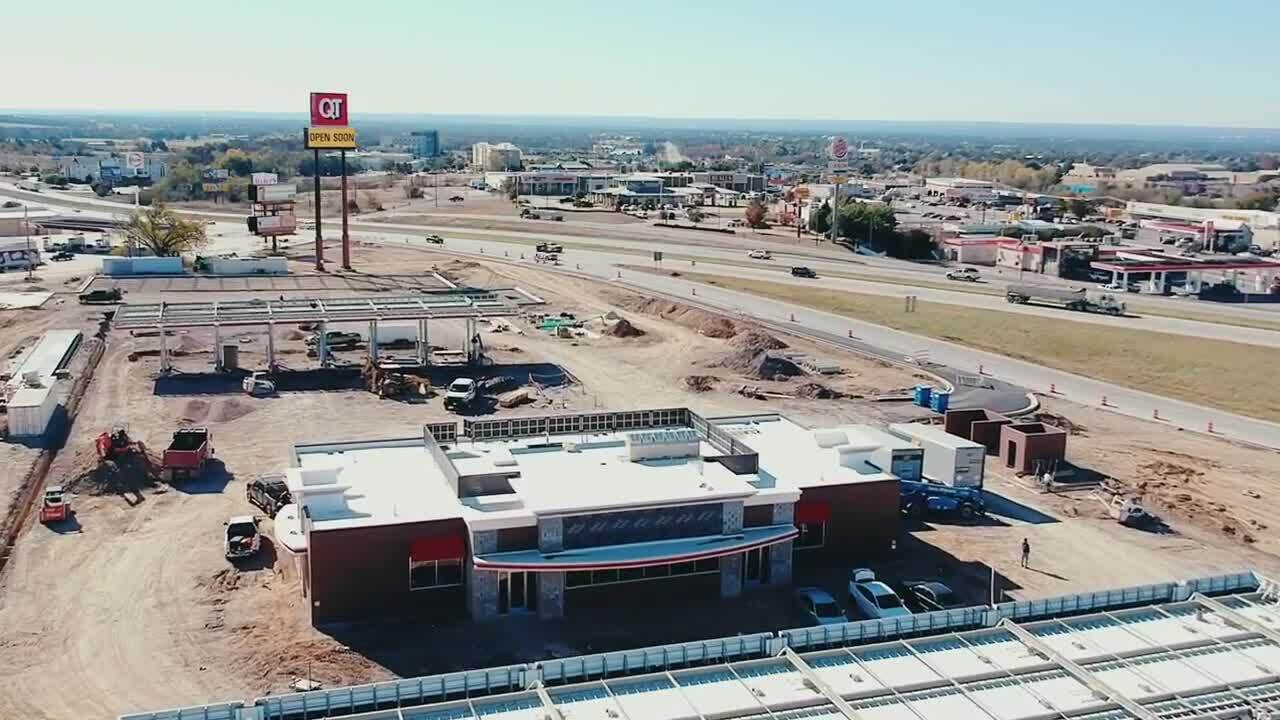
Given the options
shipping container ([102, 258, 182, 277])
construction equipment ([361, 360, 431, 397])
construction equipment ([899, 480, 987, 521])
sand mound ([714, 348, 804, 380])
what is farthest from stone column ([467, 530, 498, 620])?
shipping container ([102, 258, 182, 277])

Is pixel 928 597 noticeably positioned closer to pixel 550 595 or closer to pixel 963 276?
pixel 550 595

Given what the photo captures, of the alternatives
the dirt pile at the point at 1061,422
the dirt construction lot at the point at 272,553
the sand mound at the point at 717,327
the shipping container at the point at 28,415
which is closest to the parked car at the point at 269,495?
the dirt construction lot at the point at 272,553

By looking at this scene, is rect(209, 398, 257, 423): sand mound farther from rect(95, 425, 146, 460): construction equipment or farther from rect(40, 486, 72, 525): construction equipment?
rect(40, 486, 72, 525): construction equipment

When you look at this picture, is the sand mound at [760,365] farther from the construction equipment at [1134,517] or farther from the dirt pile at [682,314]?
the construction equipment at [1134,517]

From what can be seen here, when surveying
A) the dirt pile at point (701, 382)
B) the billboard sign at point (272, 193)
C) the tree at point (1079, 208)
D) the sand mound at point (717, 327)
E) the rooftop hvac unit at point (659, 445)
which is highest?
the billboard sign at point (272, 193)

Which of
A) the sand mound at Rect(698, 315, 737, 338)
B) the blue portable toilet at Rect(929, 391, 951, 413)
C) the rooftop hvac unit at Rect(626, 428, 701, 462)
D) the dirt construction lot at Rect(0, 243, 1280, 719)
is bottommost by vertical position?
the dirt construction lot at Rect(0, 243, 1280, 719)

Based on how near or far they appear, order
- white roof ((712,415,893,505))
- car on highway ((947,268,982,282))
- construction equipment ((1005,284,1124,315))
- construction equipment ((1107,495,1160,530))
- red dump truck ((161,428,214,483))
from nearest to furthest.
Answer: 1. white roof ((712,415,893,505))
2. construction equipment ((1107,495,1160,530))
3. red dump truck ((161,428,214,483))
4. construction equipment ((1005,284,1124,315))
5. car on highway ((947,268,982,282))

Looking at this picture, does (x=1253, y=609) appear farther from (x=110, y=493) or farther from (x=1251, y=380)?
(x=1251, y=380)
